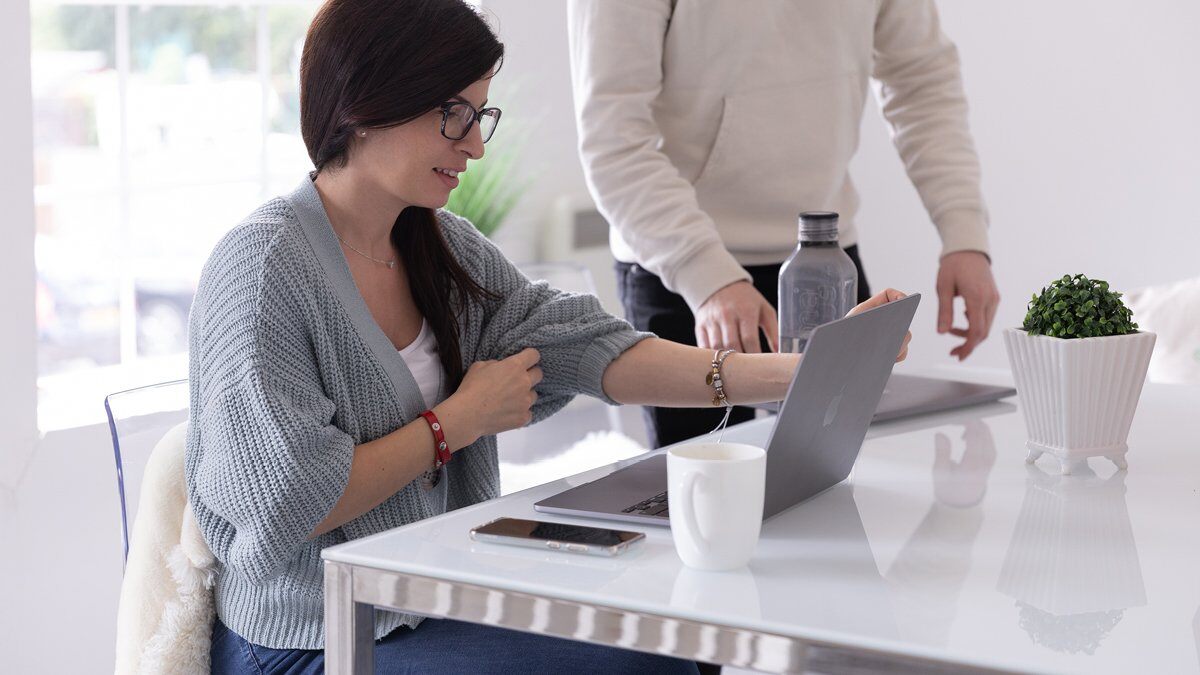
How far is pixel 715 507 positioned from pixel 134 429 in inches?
29.6

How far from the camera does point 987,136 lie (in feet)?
12.6

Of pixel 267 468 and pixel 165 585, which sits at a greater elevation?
pixel 267 468

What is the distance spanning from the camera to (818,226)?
153cm

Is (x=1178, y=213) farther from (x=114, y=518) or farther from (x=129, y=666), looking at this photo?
(x=129, y=666)

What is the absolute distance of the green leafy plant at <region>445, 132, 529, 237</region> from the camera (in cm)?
324

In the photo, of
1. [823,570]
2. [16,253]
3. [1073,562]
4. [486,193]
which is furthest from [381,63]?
[486,193]

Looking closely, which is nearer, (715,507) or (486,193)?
(715,507)

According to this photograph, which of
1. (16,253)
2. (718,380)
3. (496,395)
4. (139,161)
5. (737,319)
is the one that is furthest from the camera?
(139,161)

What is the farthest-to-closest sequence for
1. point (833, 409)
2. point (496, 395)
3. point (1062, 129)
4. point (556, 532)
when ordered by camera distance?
point (1062, 129) → point (496, 395) → point (833, 409) → point (556, 532)

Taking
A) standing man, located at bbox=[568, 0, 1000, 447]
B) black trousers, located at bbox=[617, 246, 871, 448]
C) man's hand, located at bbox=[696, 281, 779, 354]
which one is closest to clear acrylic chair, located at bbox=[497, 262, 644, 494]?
black trousers, located at bbox=[617, 246, 871, 448]

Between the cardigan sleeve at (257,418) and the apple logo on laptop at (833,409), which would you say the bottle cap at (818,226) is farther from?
the cardigan sleeve at (257,418)

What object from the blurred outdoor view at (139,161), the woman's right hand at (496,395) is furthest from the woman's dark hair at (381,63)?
the blurred outdoor view at (139,161)

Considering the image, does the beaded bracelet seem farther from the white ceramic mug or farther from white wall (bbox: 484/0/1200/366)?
white wall (bbox: 484/0/1200/366)

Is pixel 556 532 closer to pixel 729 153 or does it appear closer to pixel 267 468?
pixel 267 468
